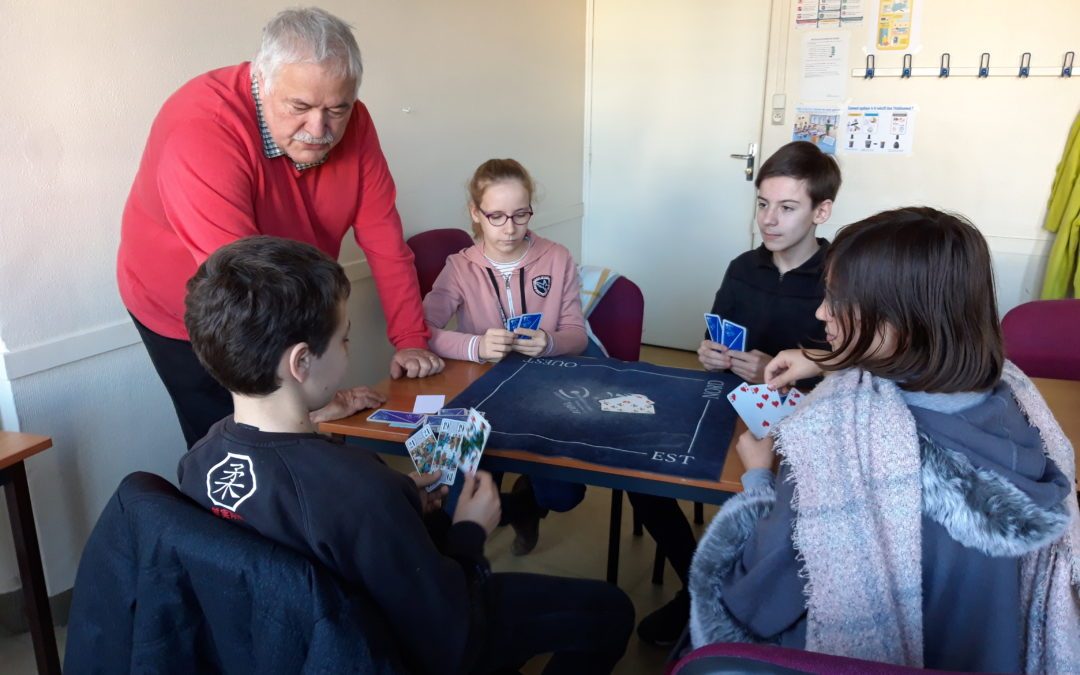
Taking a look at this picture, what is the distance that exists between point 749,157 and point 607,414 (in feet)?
10.2

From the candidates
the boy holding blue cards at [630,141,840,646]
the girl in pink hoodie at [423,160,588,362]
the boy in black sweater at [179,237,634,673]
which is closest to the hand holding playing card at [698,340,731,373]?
the boy holding blue cards at [630,141,840,646]

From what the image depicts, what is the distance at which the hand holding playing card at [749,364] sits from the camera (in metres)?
1.94

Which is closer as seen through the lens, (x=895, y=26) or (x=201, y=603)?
(x=201, y=603)

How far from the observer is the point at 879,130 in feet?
13.4

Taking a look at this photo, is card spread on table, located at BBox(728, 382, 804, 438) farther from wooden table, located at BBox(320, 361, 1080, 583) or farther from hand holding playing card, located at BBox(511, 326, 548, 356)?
hand holding playing card, located at BBox(511, 326, 548, 356)

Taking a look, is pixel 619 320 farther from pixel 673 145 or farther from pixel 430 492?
pixel 673 145

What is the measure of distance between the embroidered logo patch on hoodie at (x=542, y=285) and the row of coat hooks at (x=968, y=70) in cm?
263

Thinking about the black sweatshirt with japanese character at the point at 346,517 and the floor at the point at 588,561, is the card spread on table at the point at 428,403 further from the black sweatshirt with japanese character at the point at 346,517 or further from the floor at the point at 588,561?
the floor at the point at 588,561

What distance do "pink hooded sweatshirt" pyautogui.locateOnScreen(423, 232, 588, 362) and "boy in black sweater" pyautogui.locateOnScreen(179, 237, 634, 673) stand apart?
1155 mm

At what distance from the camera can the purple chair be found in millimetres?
656

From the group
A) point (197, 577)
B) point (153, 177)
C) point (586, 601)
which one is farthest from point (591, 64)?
point (197, 577)

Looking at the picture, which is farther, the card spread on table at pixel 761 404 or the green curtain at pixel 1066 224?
the green curtain at pixel 1066 224

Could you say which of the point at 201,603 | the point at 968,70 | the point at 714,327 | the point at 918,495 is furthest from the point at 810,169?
the point at 968,70

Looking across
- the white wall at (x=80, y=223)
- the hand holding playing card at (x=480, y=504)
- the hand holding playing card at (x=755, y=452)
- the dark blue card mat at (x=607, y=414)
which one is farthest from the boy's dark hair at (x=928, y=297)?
the white wall at (x=80, y=223)
